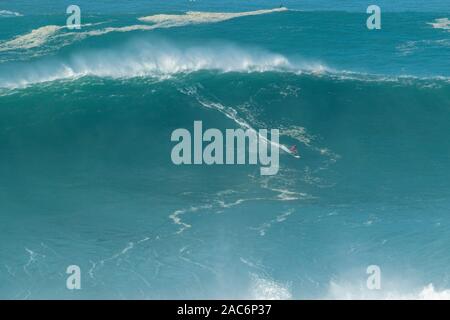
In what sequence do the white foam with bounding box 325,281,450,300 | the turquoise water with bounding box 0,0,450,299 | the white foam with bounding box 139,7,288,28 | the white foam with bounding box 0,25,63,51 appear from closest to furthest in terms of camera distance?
1. the white foam with bounding box 325,281,450,300
2. the turquoise water with bounding box 0,0,450,299
3. the white foam with bounding box 0,25,63,51
4. the white foam with bounding box 139,7,288,28

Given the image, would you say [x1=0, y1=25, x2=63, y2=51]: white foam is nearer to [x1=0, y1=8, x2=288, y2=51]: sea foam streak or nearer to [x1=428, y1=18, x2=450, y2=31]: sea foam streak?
[x1=0, y1=8, x2=288, y2=51]: sea foam streak

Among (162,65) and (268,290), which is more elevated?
(162,65)

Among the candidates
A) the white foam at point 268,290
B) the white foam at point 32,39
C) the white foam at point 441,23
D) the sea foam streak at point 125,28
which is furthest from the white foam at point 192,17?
the white foam at point 268,290

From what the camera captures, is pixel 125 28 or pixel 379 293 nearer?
pixel 379 293

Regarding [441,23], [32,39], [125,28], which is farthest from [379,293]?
[441,23]

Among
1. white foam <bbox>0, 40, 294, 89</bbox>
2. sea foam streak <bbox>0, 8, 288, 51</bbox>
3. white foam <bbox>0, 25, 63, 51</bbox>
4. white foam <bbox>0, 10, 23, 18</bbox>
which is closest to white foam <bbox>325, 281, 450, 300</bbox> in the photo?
white foam <bbox>0, 40, 294, 89</bbox>

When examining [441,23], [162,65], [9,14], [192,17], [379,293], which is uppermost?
[9,14]

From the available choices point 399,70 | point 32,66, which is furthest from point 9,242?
point 399,70

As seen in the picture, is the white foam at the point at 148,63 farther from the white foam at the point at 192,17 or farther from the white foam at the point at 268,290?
the white foam at the point at 268,290

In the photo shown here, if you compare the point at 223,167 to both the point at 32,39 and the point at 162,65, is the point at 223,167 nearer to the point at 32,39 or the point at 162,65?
the point at 162,65
